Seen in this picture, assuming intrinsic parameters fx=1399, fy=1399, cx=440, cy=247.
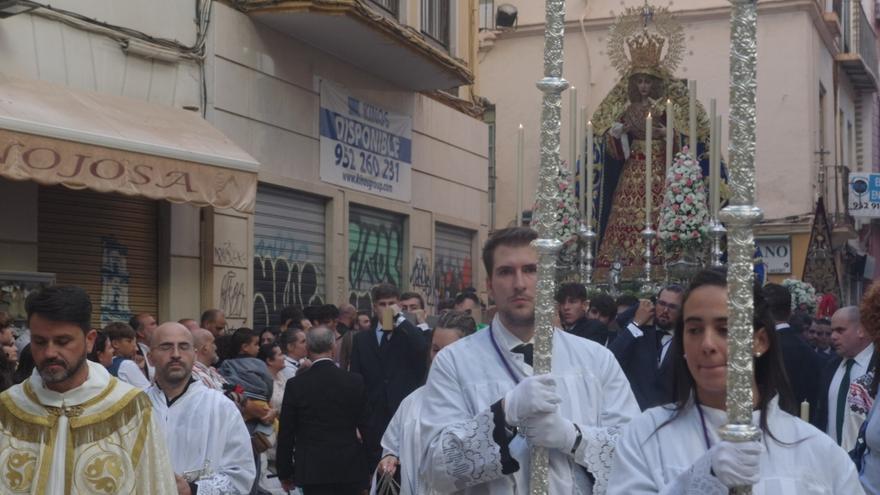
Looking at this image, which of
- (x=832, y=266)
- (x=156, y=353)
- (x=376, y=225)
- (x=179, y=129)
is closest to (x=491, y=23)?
(x=376, y=225)

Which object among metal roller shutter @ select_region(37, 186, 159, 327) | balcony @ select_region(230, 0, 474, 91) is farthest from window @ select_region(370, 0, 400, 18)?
metal roller shutter @ select_region(37, 186, 159, 327)

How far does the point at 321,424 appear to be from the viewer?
30.3 feet

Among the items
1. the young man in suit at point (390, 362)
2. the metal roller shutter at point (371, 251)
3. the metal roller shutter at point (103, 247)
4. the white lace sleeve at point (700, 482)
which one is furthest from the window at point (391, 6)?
the white lace sleeve at point (700, 482)

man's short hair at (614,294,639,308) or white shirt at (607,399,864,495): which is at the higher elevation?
man's short hair at (614,294,639,308)

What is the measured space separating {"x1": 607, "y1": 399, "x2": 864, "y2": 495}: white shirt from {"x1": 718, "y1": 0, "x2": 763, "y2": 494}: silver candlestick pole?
0.77ft

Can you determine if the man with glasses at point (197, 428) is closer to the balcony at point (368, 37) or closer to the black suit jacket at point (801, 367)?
the black suit jacket at point (801, 367)

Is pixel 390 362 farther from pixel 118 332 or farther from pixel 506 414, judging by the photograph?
pixel 506 414

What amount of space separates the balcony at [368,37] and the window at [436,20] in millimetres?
317

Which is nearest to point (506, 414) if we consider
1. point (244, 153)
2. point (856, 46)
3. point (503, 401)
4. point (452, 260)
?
point (503, 401)

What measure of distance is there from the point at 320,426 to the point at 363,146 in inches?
332

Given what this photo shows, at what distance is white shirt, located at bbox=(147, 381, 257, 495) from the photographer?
575cm

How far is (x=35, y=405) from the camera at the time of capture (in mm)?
4754

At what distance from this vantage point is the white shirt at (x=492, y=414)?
436 centimetres

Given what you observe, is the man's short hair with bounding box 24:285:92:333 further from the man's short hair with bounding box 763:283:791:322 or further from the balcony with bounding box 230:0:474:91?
the balcony with bounding box 230:0:474:91
